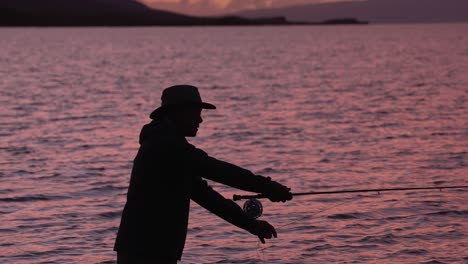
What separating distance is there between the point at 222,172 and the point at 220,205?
33 centimetres

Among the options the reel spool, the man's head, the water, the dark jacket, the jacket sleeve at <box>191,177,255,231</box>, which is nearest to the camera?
the dark jacket

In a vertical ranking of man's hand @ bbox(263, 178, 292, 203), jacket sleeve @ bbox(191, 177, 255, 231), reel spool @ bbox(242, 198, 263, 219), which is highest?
man's hand @ bbox(263, 178, 292, 203)

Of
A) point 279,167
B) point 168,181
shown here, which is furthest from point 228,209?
point 279,167

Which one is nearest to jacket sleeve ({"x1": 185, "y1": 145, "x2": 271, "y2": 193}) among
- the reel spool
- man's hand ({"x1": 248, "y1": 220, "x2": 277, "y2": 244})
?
man's hand ({"x1": 248, "y1": 220, "x2": 277, "y2": 244})

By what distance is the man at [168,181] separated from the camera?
5.86 metres

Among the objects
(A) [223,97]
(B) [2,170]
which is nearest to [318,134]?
(B) [2,170]

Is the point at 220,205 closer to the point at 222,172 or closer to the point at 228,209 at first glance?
the point at 228,209

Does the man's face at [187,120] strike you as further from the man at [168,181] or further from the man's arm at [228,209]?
the man's arm at [228,209]

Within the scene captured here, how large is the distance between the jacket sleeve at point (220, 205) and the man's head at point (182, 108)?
1.22ft

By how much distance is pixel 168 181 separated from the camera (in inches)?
233

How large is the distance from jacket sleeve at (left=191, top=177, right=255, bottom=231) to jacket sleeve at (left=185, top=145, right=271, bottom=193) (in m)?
0.21

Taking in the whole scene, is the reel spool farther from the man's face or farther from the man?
the man's face

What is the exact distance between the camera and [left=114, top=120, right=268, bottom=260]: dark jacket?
586cm

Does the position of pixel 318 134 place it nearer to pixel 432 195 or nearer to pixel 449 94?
pixel 432 195
